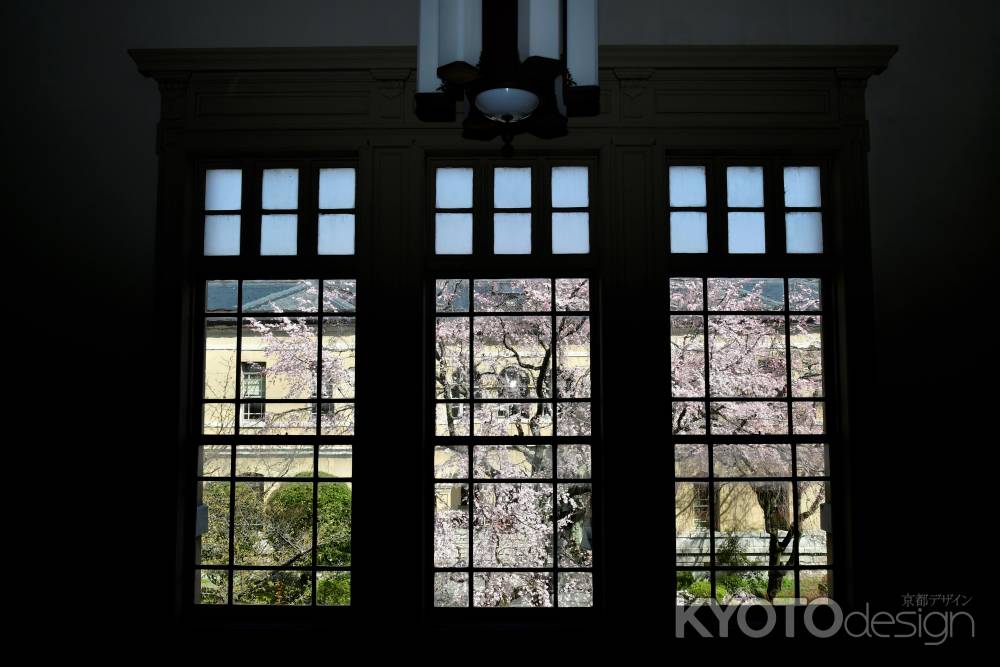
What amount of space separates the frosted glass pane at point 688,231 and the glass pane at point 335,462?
208 cm

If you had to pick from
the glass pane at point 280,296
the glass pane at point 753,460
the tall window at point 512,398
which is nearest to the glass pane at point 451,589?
the tall window at point 512,398

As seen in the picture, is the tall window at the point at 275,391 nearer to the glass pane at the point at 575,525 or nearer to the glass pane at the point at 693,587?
the glass pane at the point at 575,525

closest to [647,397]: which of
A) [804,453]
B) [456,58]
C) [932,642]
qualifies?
[804,453]

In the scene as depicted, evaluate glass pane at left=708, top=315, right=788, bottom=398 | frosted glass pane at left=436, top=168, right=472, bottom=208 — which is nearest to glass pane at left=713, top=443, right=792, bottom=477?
glass pane at left=708, top=315, right=788, bottom=398

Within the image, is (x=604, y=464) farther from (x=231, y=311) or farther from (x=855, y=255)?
(x=231, y=311)

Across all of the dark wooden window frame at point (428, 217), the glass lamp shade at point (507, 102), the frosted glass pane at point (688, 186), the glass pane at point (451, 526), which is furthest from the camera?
the frosted glass pane at point (688, 186)

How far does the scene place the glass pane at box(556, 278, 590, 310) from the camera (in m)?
3.82

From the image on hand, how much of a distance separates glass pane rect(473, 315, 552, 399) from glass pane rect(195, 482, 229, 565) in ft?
4.89

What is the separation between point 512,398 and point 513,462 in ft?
1.12

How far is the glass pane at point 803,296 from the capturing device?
3.80 m

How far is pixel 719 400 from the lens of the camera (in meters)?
3.77

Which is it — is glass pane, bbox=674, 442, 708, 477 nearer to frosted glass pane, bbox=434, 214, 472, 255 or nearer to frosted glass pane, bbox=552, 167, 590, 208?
frosted glass pane, bbox=552, 167, 590, 208

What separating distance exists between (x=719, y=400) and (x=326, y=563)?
2.27 metres

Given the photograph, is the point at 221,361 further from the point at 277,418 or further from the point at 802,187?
the point at 802,187
